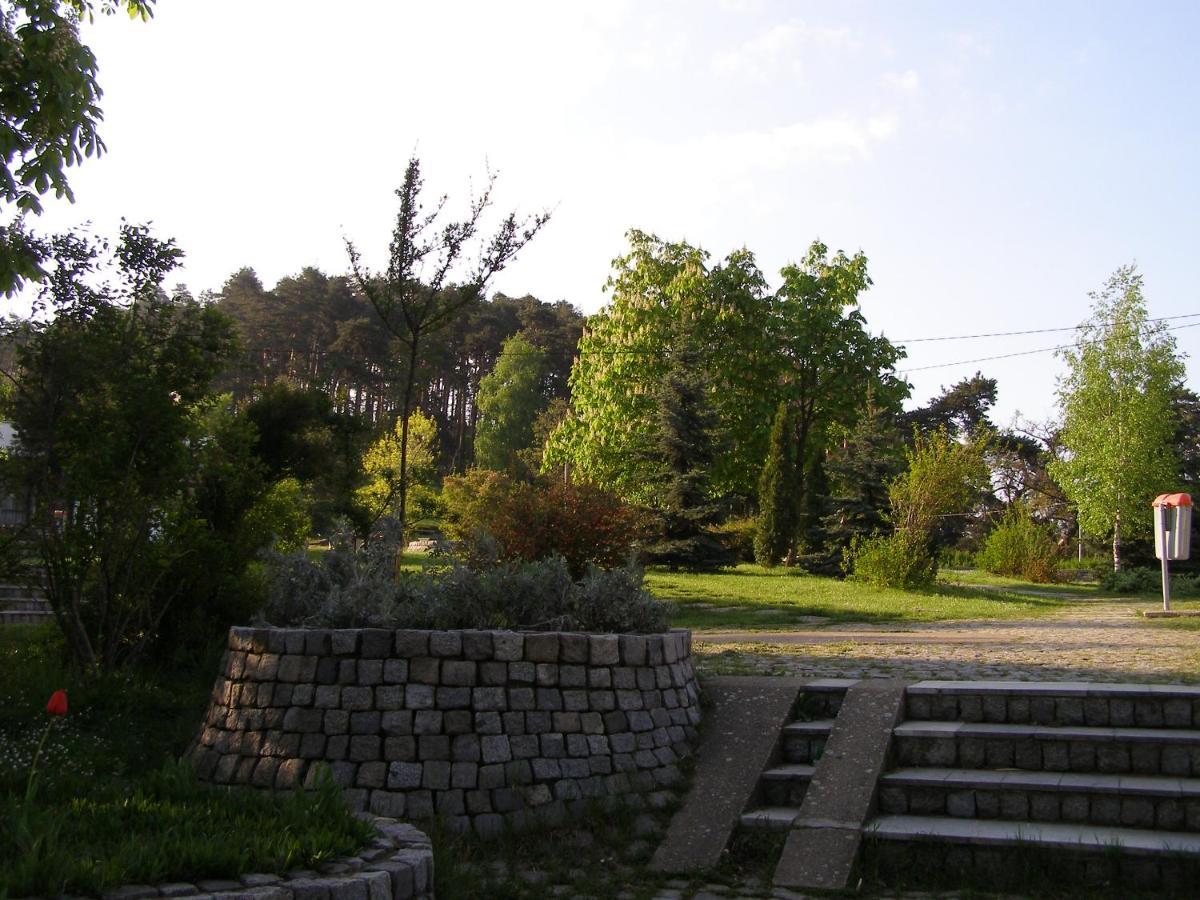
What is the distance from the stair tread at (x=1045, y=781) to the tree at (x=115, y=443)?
17.1ft

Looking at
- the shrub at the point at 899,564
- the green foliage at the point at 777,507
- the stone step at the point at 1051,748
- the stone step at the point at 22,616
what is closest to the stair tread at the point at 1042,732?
the stone step at the point at 1051,748

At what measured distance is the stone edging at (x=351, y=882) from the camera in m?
3.65

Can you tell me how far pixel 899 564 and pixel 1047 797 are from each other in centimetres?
1232

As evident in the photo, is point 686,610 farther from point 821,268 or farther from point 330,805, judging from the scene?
point 821,268

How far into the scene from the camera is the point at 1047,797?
565cm

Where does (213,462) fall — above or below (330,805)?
above

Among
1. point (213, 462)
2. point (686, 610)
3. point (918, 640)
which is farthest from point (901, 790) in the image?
point (686, 610)

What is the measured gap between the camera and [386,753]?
19.4ft

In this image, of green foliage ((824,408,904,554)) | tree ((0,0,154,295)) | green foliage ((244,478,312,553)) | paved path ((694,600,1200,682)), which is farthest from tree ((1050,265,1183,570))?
tree ((0,0,154,295))

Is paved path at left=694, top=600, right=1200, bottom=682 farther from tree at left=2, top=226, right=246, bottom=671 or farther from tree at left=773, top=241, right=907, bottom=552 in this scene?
tree at left=773, top=241, right=907, bottom=552

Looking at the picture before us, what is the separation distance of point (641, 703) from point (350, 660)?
1692 mm

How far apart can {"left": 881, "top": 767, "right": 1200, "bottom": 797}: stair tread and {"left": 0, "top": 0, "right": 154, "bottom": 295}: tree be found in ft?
17.7

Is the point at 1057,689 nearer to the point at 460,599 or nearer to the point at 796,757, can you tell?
the point at 796,757

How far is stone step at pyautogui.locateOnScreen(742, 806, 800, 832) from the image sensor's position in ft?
18.9
